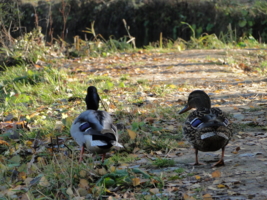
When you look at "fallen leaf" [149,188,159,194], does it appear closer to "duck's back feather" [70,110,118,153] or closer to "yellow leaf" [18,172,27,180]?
"duck's back feather" [70,110,118,153]

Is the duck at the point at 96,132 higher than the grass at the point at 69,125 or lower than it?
higher

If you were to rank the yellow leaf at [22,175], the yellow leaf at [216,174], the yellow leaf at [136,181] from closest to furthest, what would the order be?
the yellow leaf at [136,181]
the yellow leaf at [216,174]
the yellow leaf at [22,175]

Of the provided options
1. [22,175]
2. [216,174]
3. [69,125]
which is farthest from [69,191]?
[69,125]

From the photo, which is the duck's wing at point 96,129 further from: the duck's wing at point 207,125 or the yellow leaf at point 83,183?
the duck's wing at point 207,125

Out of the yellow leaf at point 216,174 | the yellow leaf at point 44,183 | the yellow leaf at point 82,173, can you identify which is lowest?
Answer: the yellow leaf at point 216,174

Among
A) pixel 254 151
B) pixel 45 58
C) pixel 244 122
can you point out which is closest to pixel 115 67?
pixel 45 58

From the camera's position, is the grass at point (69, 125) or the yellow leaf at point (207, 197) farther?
the grass at point (69, 125)

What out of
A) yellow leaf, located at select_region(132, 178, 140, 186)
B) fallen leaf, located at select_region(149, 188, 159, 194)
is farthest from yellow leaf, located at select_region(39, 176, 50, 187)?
fallen leaf, located at select_region(149, 188, 159, 194)

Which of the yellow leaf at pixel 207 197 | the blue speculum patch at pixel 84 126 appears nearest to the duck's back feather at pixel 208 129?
the yellow leaf at pixel 207 197

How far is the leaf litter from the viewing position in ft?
11.3

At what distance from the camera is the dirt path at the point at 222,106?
11.1 feet

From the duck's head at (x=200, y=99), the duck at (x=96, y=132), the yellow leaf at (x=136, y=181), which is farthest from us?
the duck's head at (x=200, y=99)

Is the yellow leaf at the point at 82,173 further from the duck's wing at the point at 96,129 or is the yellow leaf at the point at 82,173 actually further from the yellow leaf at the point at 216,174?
the yellow leaf at the point at 216,174

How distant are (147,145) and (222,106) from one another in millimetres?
2058
